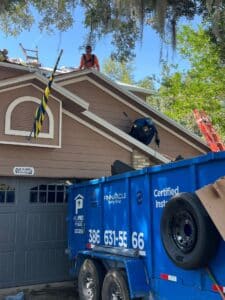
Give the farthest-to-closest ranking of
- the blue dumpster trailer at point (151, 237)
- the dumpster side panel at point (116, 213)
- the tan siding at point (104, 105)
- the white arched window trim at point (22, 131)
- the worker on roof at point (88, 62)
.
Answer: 1. the worker on roof at point (88, 62)
2. the tan siding at point (104, 105)
3. the white arched window trim at point (22, 131)
4. the dumpster side panel at point (116, 213)
5. the blue dumpster trailer at point (151, 237)

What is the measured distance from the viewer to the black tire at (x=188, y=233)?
4.97m

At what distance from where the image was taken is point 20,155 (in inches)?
416

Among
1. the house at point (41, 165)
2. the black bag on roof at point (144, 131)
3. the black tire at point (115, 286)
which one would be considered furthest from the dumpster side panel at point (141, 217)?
the black bag on roof at point (144, 131)

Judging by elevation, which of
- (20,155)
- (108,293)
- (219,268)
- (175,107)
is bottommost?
(108,293)

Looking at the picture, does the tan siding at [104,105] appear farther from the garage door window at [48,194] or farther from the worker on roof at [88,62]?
the garage door window at [48,194]

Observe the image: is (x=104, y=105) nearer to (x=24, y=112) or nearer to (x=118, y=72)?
(x=24, y=112)

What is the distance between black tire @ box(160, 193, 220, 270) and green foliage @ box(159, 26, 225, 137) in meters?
18.9

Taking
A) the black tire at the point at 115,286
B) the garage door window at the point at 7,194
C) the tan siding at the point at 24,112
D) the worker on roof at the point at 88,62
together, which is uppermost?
the worker on roof at the point at 88,62

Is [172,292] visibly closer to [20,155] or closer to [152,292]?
[152,292]

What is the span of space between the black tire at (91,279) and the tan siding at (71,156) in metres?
3.20

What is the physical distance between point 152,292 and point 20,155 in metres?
5.36

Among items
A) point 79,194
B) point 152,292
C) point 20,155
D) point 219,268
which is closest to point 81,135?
point 20,155

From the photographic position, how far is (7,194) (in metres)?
10.5

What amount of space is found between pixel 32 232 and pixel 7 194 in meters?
1.10
